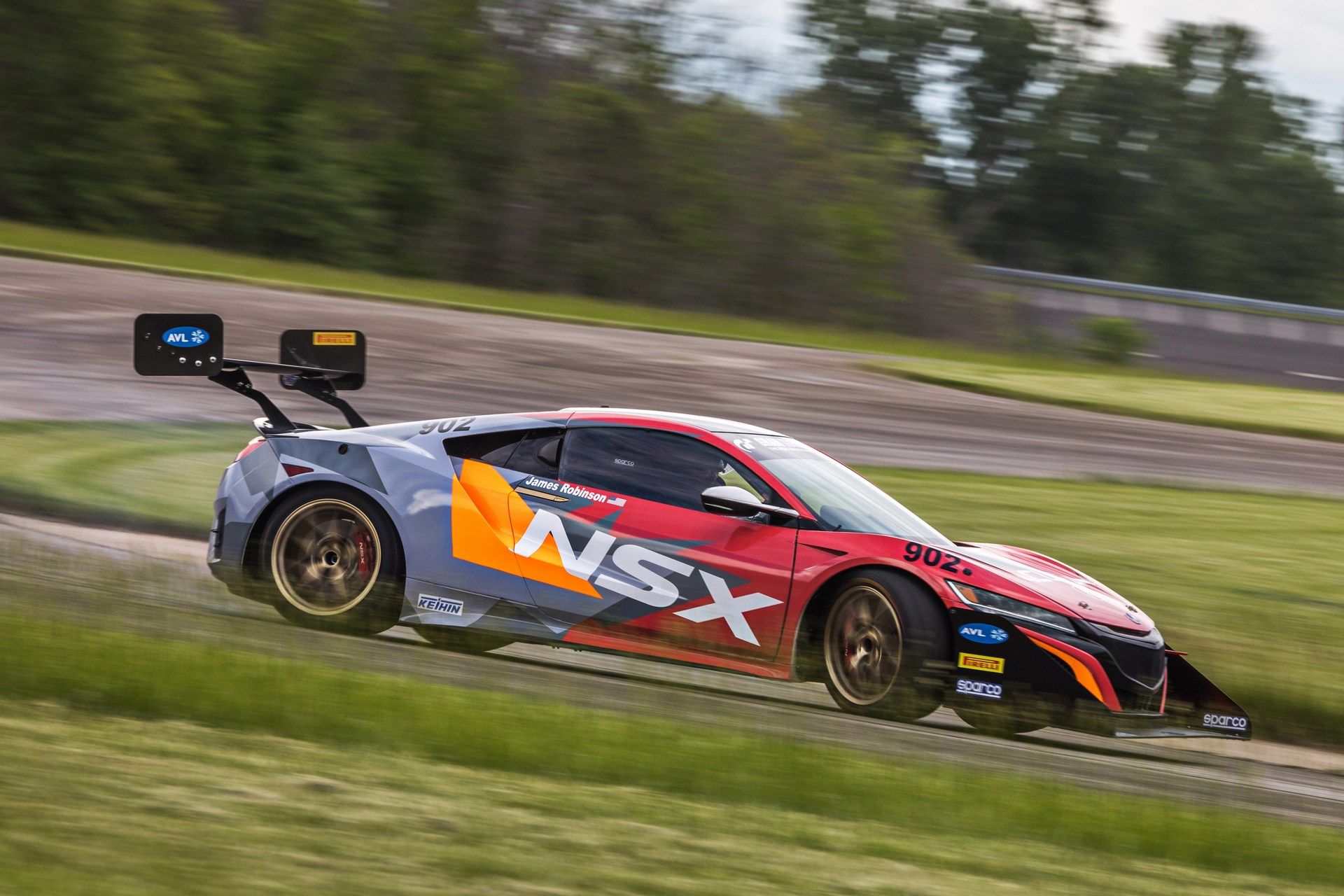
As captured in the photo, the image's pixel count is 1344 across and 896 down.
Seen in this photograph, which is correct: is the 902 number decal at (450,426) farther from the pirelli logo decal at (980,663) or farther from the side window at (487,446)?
the pirelli logo decal at (980,663)

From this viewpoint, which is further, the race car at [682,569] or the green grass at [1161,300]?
the green grass at [1161,300]

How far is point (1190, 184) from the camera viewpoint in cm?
5500

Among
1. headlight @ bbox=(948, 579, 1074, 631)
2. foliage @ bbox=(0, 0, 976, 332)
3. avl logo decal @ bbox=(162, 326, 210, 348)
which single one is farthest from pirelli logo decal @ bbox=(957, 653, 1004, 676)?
foliage @ bbox=(0, 0, 976, 332)

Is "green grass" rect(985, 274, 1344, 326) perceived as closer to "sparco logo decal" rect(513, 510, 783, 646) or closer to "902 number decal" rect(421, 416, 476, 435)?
"902 number decal" rect(421, 416, 476, 435)

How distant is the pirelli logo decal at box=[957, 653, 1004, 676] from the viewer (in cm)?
591

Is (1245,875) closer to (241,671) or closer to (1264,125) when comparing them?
(241,671)

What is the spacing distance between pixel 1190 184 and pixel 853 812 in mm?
55095

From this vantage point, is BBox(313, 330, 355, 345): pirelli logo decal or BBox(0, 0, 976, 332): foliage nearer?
BBox(313, 330, 355, 345): pirelli logo decal

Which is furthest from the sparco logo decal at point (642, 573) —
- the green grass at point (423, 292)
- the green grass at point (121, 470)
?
the green grass at point (423, 292)

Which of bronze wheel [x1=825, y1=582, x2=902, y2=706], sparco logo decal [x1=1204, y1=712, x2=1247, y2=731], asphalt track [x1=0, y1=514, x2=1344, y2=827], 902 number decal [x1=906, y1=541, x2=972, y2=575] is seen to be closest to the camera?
asphalt track [x1=0, y1=514, x2=1344, y2=827]

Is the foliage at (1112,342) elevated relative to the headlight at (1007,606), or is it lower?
elevated

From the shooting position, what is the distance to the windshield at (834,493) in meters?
6.47

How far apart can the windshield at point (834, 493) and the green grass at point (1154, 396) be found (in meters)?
13.2

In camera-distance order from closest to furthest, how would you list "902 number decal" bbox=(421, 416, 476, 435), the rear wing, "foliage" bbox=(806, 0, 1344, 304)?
1. "902 number decal" bbox=(421, 416, 476, 435)
2. the rear wing
3. "foliage" bbox=(806, 0, 1344, 304)
